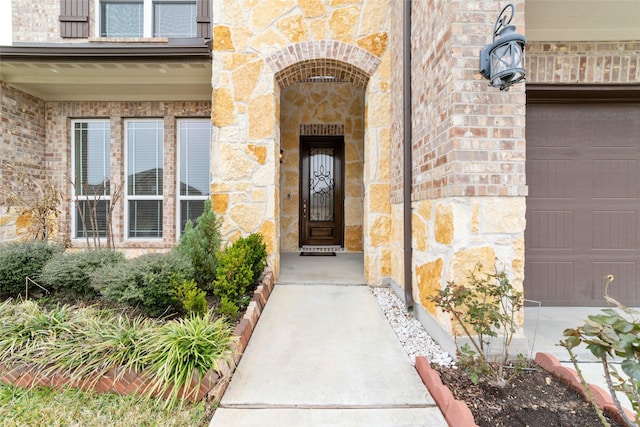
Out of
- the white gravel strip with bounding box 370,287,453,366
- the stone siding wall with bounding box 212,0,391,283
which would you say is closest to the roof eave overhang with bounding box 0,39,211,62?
the stone siding wall with bounding box 212,0,391,283

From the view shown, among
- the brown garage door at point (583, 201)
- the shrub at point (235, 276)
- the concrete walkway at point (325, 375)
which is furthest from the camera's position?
the brown garage door at point (583, 201)

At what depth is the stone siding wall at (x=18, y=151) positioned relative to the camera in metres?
4.93

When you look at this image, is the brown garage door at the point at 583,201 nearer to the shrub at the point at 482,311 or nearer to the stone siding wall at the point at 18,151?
the shrub at the point at 482,311

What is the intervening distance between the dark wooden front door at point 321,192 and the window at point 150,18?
2.96 meters

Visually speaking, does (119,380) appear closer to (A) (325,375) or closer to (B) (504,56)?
(A) (325,375)

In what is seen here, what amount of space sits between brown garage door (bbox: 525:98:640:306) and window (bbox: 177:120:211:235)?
5026mm

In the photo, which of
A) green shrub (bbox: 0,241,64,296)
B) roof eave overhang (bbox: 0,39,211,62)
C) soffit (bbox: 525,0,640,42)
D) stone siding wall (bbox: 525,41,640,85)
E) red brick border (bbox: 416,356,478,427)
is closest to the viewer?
red brick border (bbox: 416,356,478,427)

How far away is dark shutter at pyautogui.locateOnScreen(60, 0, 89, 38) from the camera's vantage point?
5297 millimetres

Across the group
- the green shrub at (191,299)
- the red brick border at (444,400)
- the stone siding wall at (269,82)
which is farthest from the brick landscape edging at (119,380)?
the stone siding wall at (269,82)

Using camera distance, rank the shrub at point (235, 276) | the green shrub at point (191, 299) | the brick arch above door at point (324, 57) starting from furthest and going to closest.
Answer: the brick arch above door at point (324, 57) → the shrub at point (235, 276) → the green shrub at point (191, 299)

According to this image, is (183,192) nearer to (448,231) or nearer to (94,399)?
(94,399)

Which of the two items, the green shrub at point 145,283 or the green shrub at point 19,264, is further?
the green shrub at point 19,264

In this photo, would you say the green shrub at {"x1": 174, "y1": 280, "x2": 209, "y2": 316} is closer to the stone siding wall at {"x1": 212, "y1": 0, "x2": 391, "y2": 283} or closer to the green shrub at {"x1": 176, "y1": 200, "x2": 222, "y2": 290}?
the green shrub at {"x1": 176, "y1": 200, "x2": 222, "y2": 290}

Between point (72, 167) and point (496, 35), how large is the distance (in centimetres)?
680
